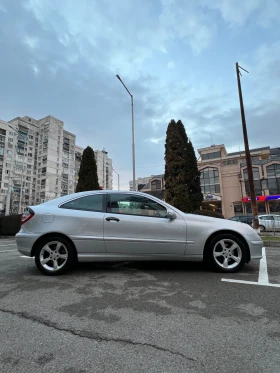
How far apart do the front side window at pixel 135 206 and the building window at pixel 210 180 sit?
43886mm

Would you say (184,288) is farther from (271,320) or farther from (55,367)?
(55,367)

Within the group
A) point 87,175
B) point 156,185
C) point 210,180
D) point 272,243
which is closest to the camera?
point 272,243

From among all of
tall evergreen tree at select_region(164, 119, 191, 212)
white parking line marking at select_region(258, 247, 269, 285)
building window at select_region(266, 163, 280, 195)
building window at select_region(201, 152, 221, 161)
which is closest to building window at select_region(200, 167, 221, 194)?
building window at select_region(201, 152, 221, 161)

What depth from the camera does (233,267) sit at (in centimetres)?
427

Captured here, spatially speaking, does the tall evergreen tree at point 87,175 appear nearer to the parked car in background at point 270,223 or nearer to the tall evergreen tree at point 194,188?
the tall evergreen tree at point 194,188

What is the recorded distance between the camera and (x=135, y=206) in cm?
448

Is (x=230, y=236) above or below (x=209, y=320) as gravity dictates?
above

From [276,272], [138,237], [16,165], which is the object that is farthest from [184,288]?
[16,165]

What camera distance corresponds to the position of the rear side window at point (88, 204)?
14.7 ft

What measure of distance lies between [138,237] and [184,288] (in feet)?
3.81

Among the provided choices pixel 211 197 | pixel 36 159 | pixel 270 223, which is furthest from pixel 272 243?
pixel 36 159

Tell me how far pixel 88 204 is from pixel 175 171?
13.9 m

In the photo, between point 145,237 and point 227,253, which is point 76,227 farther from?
point 227,253

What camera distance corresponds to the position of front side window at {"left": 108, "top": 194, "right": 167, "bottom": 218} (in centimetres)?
443
